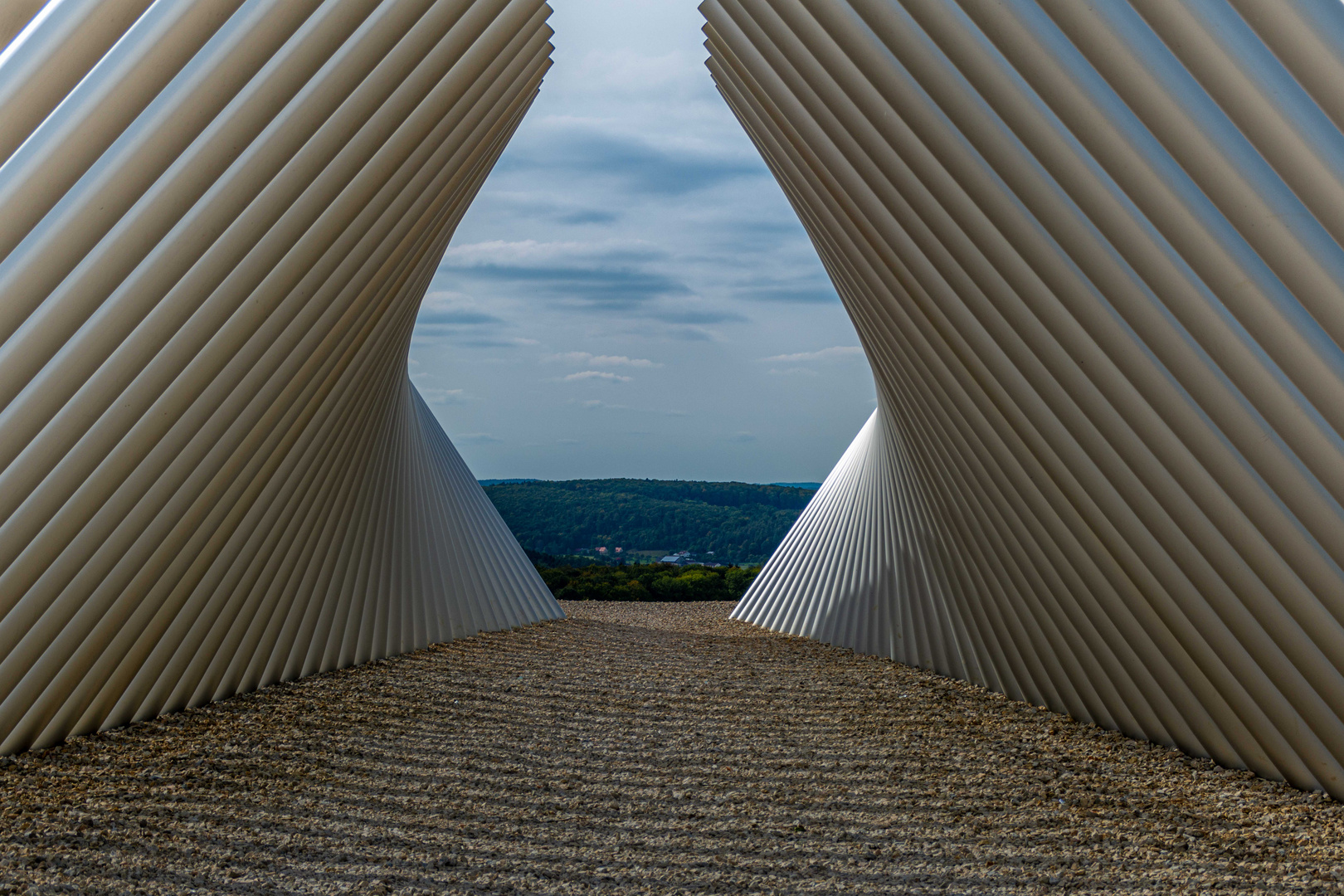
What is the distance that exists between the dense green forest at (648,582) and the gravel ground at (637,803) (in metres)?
8.80

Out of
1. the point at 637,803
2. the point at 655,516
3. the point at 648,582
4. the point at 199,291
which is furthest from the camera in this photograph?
the point at 655,516

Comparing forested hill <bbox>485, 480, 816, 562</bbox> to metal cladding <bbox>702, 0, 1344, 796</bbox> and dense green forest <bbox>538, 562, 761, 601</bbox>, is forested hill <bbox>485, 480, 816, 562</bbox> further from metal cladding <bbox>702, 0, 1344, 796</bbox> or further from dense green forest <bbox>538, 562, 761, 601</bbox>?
metal cladding <bbox>702, 0, 1344, 796</bbox>

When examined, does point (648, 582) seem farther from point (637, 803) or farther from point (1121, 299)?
point (1121, 299)

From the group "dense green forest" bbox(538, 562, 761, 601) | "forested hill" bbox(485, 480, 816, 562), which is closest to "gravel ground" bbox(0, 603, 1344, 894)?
"dense green forest" bbox(538, 562, 761, 601)

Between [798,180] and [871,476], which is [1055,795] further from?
[871,476]

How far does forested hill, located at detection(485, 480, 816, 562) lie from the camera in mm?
21844

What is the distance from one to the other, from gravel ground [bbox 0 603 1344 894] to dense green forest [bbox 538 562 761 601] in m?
8.80

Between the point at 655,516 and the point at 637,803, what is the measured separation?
1866 centimetres

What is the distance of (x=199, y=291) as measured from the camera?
3.60 metres

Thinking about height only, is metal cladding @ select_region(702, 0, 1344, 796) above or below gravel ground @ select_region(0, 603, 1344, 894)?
above

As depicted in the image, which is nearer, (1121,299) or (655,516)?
(1121,299)

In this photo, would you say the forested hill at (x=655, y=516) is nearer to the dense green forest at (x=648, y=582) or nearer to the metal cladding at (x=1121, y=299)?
the dense green forest at (x=648, y=582)

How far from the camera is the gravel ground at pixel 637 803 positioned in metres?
3.55

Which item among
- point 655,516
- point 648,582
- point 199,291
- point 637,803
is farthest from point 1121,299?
point 655,516
